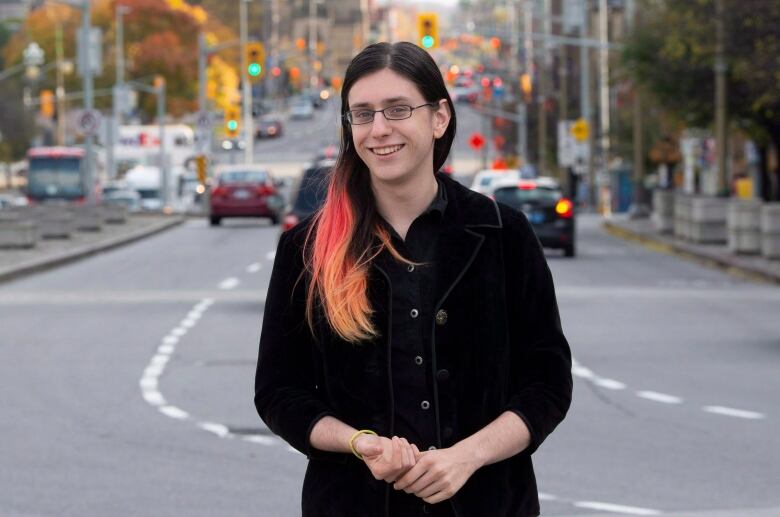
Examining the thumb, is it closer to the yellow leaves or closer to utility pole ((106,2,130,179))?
utility pole ((106,2,130,179))

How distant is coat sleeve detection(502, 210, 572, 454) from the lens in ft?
13.2

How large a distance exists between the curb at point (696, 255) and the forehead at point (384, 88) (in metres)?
24.1

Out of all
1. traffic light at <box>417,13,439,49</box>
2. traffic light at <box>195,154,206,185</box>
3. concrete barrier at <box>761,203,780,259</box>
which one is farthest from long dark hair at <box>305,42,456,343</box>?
traffic light at <box>195,154,206,185</box>

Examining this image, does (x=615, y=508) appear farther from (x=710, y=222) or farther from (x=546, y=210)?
(x=710, y=222)

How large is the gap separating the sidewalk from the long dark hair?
945 inches

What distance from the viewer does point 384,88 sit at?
4.01m

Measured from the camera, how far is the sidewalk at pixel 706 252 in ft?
96.9

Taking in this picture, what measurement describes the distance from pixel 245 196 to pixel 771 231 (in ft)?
73.6

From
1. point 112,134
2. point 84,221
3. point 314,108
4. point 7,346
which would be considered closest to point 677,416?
point 7,346

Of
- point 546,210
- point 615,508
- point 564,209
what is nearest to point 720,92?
point 564,209

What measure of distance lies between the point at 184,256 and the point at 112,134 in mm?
27870

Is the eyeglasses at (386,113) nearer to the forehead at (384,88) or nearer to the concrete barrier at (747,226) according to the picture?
the forehead at (384,88)

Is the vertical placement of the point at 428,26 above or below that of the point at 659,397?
above

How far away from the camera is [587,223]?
59.8 meters
